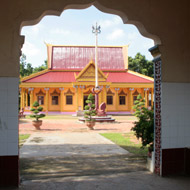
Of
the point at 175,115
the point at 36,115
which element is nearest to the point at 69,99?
the point at 36,115

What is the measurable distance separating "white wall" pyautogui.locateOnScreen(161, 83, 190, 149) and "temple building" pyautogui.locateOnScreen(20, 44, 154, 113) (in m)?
20.9

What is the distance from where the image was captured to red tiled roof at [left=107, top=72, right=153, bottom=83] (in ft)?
92.9

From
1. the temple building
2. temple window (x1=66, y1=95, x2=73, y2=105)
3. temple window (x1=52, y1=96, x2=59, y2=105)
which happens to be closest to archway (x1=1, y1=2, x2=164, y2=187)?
the temple building

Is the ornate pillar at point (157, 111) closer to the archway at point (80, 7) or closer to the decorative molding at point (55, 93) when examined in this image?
the archway at point (80, 7)

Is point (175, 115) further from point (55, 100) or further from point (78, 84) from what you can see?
point (55, 100)

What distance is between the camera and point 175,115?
187 inches

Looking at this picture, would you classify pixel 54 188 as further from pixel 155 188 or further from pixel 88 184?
pixel 155 188

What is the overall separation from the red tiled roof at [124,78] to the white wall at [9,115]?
24.5 meters

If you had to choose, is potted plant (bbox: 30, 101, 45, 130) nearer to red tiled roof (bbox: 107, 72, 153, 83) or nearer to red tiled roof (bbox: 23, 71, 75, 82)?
red tiled roof (bbox: 23, 71, 75, 82)

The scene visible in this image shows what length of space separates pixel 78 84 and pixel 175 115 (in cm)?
2220

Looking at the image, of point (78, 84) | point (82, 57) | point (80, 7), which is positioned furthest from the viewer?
point (82, 57)

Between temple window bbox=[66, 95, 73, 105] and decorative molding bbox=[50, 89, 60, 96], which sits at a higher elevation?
decorative molding bbox=[50, 89, 60, 96]

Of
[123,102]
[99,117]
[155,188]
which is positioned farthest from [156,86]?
[123,102]

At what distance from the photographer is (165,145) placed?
464cm
